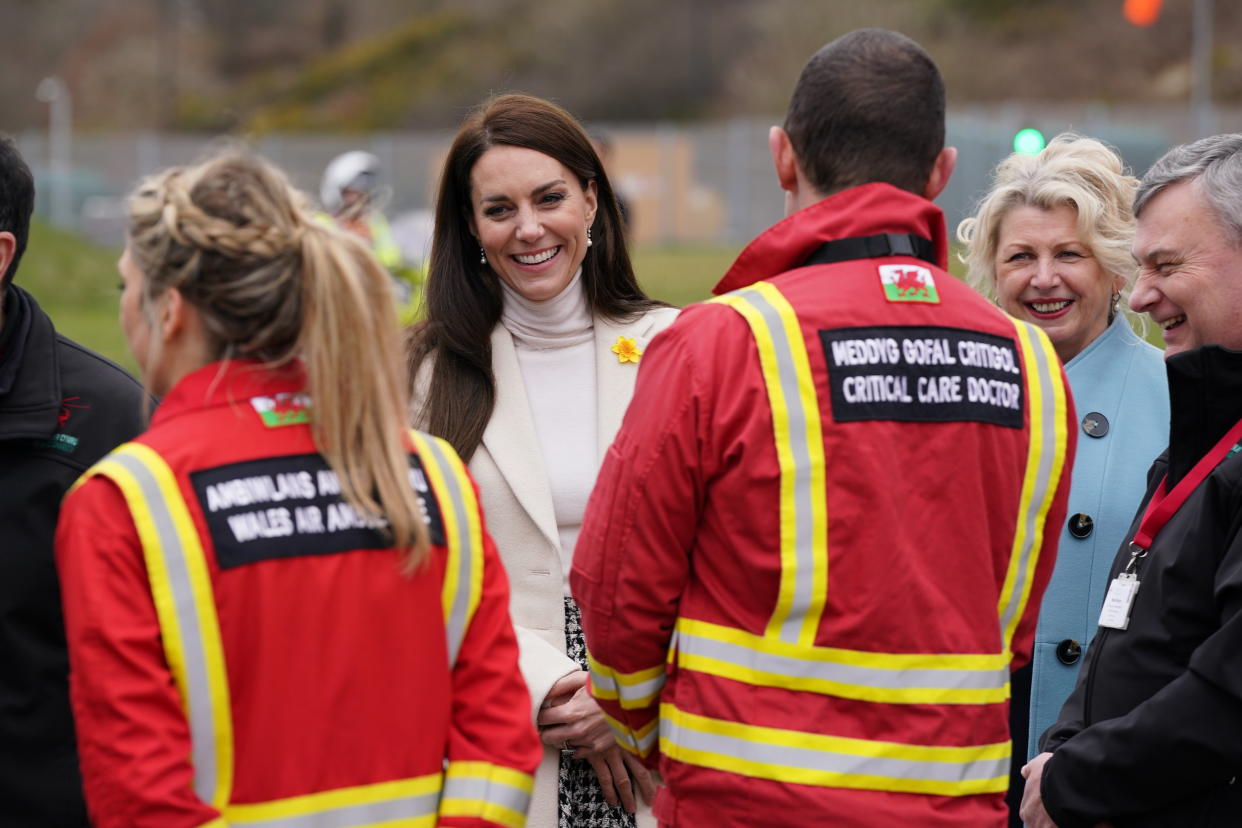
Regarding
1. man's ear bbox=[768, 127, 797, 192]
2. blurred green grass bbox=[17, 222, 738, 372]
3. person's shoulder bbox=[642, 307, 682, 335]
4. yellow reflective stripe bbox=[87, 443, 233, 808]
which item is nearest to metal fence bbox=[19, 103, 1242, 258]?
blurred green grass bbox=[17, 222, 738, 372]

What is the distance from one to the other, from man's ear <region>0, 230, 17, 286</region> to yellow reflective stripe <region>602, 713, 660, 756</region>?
59.6 inches

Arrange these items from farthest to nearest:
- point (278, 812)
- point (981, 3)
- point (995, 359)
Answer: point (981, 3)
point (995, 359)
point (278, 812)

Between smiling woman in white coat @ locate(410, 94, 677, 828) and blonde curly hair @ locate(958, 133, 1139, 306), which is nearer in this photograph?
smiling woman in white coat @ locate(410, 94, 677, 828)

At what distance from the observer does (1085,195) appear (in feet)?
13.2

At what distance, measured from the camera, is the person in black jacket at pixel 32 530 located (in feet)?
9.87

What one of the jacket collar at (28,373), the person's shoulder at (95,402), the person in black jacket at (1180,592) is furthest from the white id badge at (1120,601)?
the jacket collar at (28,373)

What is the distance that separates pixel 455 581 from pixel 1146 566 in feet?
4.42

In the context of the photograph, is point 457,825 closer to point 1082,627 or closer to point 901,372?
point 901,372

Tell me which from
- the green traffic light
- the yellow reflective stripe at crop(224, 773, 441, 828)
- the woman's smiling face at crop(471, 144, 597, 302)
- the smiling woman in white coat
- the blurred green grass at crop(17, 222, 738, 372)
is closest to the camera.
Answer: the yellow reflective stripe at crop(224, 773, 441, 828)

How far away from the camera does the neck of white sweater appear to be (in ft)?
13.2

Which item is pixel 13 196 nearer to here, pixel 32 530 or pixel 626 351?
pixel 32 530

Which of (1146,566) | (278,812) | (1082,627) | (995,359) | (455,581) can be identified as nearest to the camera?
(278,812)

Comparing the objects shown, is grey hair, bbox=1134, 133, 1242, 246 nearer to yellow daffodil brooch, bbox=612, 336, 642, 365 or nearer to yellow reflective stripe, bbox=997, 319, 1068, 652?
yellow reflective stripe, bbox=997, 319, 1068, 652

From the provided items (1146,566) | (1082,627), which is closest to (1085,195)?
(1082,627)
